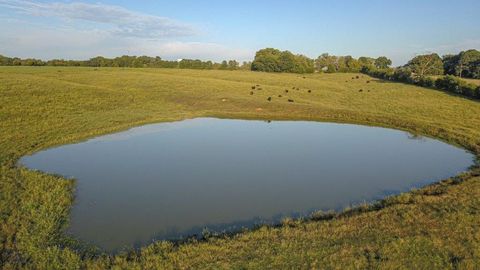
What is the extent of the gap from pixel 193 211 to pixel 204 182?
3.44 meters

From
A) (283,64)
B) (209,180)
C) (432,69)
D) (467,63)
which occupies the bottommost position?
(209,180)

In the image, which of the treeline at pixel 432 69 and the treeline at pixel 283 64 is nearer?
the treeline at pixel 432 69

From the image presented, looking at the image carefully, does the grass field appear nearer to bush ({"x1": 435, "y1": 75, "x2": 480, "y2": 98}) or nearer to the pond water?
the pond water

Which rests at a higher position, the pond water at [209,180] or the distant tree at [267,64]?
the distant tree at [267,64]

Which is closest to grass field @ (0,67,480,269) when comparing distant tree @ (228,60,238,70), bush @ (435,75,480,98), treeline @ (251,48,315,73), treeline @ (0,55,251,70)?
bush @ (435,75,480,98)

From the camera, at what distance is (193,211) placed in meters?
14.2

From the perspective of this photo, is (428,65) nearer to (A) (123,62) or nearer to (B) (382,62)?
(B) (382,62)

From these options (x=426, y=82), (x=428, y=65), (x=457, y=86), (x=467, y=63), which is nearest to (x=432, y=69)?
(x=428, y=65)

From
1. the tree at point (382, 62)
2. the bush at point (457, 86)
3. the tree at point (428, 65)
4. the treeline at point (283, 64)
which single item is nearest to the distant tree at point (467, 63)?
the tree at point (428, 65)

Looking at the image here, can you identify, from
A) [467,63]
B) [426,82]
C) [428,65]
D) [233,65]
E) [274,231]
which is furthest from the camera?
[233,65]

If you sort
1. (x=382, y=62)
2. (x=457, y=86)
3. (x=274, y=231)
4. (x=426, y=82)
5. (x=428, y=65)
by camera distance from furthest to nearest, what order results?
(x=382, y=62) < (x=428, y=65) < (x=426, y=82) < (x=457, y=86) < (x=274, y=231)

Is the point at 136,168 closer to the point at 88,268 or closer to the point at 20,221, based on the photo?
the point at 20,221

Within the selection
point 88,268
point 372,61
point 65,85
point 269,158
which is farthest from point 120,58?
point 88,268

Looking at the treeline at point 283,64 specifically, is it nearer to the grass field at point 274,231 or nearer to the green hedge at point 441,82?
the green hedge at point 441,82
